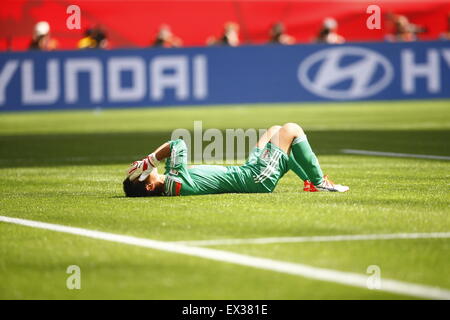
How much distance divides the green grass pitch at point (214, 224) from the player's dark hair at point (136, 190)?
12 cm

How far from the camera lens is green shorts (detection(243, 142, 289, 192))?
1103 cm

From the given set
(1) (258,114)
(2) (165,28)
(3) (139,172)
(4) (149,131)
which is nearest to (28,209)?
(3) (139,172)

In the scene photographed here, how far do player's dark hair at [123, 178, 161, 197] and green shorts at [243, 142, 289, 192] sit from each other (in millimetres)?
1072

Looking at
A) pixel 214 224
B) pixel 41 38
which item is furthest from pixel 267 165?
pixel 41 38

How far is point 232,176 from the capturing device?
11211 millimetres

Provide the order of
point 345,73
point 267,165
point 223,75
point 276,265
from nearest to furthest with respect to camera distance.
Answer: point 276,265
point 267,165
point 345,73
point 223,75

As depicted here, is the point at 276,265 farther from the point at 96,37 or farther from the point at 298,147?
the point at 96,37

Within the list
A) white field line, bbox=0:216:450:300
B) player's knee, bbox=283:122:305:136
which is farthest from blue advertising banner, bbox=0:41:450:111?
white field line, bbox=0:216:450:300

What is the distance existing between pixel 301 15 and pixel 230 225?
1131 inches

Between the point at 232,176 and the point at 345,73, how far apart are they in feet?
63.6

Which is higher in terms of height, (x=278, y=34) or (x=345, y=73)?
(x=278, y=34)

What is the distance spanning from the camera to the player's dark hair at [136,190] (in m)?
Answer: 11.1

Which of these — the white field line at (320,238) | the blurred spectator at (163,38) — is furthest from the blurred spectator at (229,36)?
the white field line at (320,238)

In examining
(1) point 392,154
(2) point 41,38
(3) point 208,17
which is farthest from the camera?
(3) point 208,17
